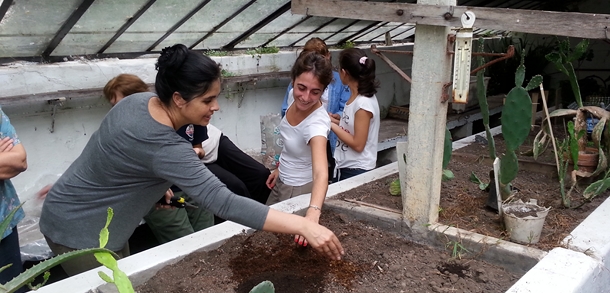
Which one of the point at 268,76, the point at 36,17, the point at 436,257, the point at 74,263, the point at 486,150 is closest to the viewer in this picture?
the point at 74,263

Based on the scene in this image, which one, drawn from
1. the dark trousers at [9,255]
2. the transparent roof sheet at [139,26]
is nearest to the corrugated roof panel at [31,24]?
the transparent roof sheet at [139,26]

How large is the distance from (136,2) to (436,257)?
305 centimetres

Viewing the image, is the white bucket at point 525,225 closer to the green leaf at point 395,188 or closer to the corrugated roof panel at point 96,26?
the green leaf at point 395,188

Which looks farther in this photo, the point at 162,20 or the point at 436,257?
the point at 162,20

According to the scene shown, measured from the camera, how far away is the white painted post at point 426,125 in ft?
7.89

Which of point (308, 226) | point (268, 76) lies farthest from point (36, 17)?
point (308, 226)

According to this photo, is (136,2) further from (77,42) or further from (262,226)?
(262,226)

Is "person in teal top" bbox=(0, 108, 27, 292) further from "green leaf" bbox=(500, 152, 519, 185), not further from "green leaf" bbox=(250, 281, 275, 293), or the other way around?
"green leaf" bbox=(500, 152, 519, 185)

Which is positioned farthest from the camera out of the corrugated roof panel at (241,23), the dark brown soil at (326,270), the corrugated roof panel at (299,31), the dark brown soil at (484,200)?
the corrugated roof panel at (299,31)

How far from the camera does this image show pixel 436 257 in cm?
243

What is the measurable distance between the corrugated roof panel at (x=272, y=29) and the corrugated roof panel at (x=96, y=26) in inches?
66.0

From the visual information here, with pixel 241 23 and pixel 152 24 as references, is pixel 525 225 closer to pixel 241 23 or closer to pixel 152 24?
pixel 152 24

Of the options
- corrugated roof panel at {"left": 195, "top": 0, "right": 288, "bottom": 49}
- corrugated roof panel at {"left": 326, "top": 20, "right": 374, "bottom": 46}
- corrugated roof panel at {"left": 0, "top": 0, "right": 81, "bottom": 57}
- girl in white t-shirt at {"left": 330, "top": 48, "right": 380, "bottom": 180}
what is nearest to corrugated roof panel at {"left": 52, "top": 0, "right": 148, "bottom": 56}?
corrugated roof panel at {"left": 0, "top": 0, "right": 81, "bottom": 57}

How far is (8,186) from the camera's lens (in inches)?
92.8
